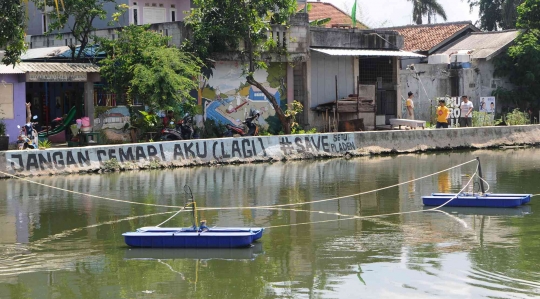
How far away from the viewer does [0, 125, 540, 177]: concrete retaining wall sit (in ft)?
79.1

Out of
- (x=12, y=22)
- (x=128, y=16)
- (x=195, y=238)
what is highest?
(x=128, y=16)

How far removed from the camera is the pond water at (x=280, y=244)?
36.4ft

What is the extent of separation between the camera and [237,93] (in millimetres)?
32812

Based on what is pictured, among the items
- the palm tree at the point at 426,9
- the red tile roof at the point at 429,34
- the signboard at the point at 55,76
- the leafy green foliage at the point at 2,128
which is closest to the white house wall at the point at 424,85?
the red tile roof at the point at 429,34

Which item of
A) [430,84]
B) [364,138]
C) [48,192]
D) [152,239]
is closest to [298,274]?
[152,239]

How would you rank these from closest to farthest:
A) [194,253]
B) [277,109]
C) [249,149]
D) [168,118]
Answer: [194,253]
[249,149]
[168,118]
[277,109]

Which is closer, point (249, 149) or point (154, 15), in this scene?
point (249, 149)

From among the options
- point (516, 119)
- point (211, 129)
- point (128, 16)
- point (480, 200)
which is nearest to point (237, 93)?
point (211, 129)

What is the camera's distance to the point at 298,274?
38.6 ft

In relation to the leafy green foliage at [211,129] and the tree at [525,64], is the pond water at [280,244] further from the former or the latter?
the tree at [525,64]

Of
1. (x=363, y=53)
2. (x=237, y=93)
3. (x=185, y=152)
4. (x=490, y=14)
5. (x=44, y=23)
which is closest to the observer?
(x=185, y=152)

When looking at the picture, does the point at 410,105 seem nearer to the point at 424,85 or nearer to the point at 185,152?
the point at 424,85

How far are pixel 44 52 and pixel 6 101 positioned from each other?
20.3 ft

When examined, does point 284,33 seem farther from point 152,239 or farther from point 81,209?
point 152,239
